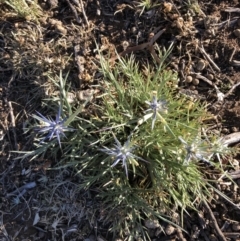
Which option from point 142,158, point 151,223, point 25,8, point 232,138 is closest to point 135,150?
point 142,158

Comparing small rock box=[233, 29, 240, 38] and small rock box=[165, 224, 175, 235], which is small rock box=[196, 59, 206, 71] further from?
small rock box=[165, 224, 175, 235]

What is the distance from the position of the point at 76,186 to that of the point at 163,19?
100 cm

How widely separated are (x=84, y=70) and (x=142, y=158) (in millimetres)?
564

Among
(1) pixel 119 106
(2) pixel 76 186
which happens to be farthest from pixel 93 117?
(2) pixel 76 186

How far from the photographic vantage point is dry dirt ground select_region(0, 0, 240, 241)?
91.3 inches

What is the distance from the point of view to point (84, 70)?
2367 mm

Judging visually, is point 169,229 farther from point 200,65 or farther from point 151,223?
point 200,65

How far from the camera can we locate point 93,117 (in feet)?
7.31

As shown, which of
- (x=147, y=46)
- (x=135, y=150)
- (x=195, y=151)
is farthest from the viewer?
(x=147, y=46)

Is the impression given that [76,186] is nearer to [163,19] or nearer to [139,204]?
[139,204]

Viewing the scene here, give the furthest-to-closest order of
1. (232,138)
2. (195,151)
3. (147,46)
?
1. (147,46)
2. (232,138)
3. (195,151)

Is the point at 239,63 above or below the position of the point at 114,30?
below

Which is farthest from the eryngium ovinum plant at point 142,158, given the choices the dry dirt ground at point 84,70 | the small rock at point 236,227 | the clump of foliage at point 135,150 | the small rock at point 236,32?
the small rock at point 236,32

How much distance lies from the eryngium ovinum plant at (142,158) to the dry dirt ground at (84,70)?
10 centimetres
